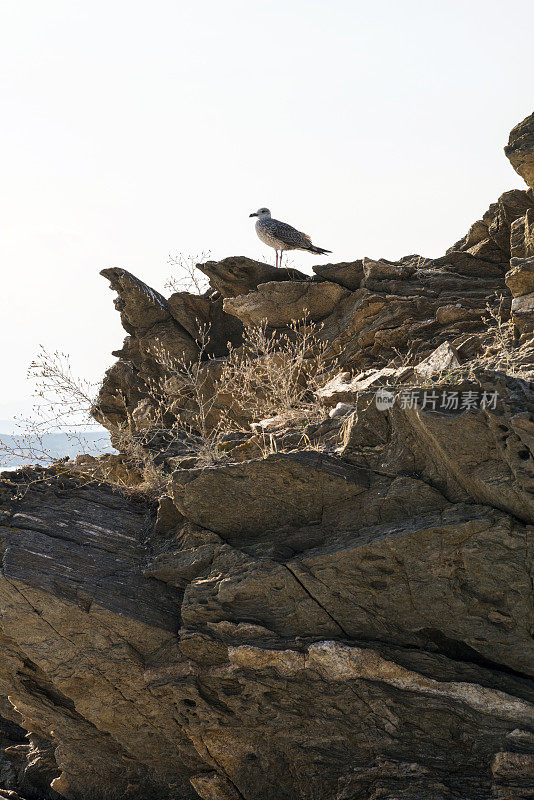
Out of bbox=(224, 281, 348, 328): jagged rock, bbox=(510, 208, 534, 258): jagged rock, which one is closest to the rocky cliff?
bbox=(510, 208, 534, 258): jagged rock

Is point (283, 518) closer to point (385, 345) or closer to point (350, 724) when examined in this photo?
point (350, 724)

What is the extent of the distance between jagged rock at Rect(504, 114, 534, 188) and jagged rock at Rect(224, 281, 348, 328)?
4.59 m

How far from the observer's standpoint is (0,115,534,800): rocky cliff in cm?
608

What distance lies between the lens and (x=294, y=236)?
1456cm

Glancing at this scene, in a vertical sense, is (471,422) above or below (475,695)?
above

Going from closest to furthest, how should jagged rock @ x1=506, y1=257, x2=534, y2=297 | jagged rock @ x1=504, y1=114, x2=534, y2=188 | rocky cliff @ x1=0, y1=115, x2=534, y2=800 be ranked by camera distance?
rocky cliff @ x1=0, y1=115, x2=534, y2=800 < jagged rock @ x1=506, y1=257, x2=534, y2=297 < jagged rock @ x1=504, y1=114, x2=534, y2=188

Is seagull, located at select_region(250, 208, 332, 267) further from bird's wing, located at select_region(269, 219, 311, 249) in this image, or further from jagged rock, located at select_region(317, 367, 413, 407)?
jagged rock, located at select_region(317, 367, 413, 407)

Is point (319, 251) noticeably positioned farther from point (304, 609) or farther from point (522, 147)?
point (304, 609)

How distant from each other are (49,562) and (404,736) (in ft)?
14.0

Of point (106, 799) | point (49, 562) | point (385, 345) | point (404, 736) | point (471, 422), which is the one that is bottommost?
point (106, 799)

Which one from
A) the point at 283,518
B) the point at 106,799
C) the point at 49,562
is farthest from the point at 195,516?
the point at 106,799

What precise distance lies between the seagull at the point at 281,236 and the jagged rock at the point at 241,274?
283 millimetres

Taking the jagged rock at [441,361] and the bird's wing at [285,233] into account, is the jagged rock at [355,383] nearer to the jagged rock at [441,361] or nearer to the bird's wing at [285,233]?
the jagged rock at [441,361]


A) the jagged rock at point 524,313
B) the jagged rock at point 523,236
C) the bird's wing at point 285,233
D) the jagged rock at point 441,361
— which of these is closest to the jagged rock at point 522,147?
the jagged rock at point 523,236
